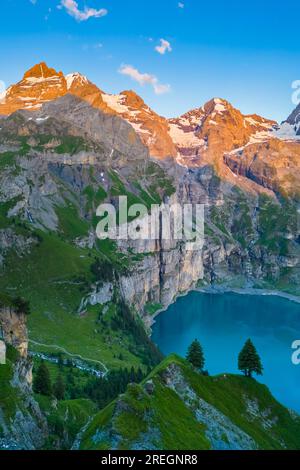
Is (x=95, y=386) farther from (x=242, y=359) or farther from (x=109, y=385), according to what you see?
(x=242, y=359)

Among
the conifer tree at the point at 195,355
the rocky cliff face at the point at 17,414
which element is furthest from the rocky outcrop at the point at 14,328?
the conifer tree at the point at 195,355

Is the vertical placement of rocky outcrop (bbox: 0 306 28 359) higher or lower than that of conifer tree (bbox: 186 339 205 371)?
higher

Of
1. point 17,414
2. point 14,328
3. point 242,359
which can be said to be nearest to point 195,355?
point 242,359

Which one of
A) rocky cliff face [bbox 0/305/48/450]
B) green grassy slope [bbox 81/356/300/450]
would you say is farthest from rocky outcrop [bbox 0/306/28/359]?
green grassy slope [bbox 81/356/300/450]

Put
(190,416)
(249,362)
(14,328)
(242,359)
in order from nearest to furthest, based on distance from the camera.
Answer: (190,416) < (14,328) < (249,362) < (242,359)

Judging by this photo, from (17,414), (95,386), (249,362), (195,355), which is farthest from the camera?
(95,386)

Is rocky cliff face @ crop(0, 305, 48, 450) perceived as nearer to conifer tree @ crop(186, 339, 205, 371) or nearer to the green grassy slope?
the green grassy slope

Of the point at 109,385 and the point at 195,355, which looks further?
the point at 109,385

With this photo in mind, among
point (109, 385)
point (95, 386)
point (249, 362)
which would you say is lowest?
point (95, 386)

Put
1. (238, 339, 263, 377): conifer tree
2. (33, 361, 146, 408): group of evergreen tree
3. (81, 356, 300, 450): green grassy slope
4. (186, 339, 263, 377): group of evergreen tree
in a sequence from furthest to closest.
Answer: (33, 361, 146, 408): group of evergreen tree < (238, 339, 263, 377): conifer tree < (186, 339, 263, 377): group of evergreen tree < (81, 356, 300, 450): green grassy slope

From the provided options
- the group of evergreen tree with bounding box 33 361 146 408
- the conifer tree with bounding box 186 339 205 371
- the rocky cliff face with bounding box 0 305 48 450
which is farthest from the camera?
the group of evergreen tree with bounding box 33 361 146 408
